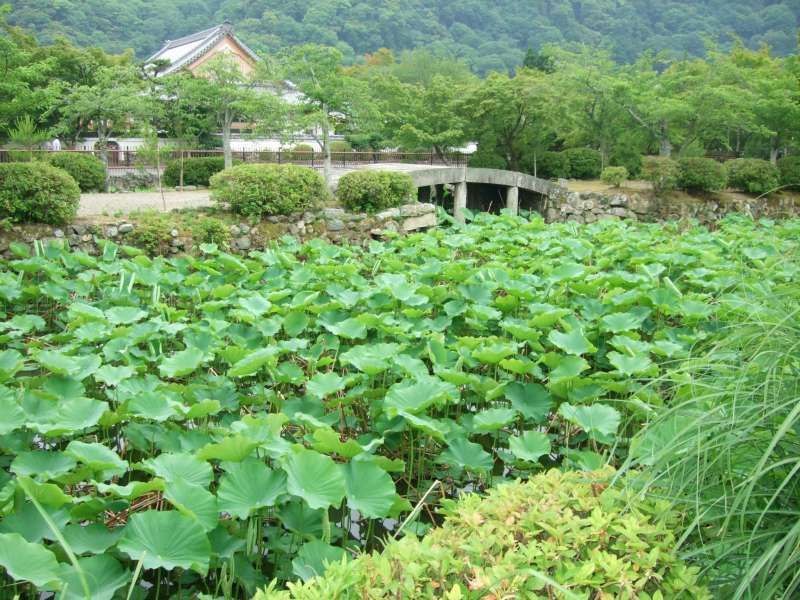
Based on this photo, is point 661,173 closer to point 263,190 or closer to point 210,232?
point 263,190

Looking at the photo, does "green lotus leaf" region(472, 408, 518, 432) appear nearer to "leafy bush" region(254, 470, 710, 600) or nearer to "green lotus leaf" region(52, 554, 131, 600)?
"leafy bush" region(254, 470, 710, 600)

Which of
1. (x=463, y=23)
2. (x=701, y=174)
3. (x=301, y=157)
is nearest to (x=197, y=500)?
(x=701, y=174)

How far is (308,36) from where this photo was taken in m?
43.8

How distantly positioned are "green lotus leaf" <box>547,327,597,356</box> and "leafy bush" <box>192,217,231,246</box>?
6370mm

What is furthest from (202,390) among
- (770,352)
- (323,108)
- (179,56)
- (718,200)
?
(179,56)

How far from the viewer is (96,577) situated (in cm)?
234

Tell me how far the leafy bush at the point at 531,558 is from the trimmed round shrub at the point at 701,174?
15751 mm

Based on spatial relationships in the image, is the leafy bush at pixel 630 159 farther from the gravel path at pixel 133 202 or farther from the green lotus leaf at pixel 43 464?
the green lotus leaf at pixel 43 464

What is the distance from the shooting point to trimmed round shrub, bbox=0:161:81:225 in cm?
Answer: 855

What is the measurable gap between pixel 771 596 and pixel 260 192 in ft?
30.7

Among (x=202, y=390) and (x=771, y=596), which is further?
(x=202, y=390)

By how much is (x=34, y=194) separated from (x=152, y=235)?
1499mm

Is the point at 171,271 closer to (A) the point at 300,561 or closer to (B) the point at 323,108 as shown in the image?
(A) the point at 300,561

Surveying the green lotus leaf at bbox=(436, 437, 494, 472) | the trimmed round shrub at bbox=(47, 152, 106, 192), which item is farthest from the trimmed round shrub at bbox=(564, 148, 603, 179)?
the green lotus leaf at bbox=(436, 437, 494, 472)
